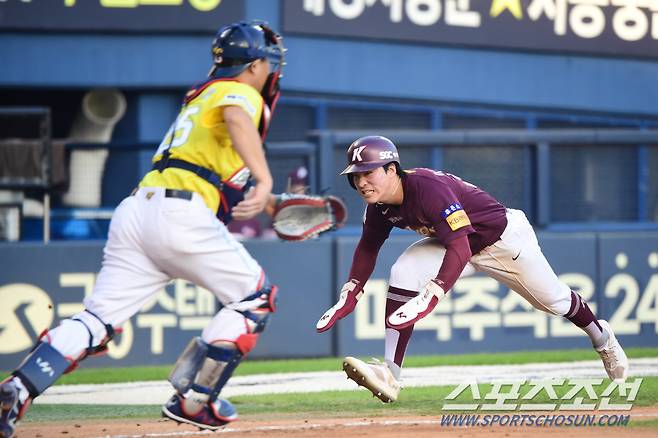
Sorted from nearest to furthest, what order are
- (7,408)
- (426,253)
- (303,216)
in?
(7,408), (426,253), (303,216)

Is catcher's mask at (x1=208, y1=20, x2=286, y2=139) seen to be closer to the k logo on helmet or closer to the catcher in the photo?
the catcher

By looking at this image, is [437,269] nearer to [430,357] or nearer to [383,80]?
[430,357]

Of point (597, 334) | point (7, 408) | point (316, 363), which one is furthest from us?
point (316, 363)

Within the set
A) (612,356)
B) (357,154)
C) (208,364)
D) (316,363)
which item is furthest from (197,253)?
(316,363)

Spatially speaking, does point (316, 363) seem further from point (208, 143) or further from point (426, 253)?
point (208, 143)

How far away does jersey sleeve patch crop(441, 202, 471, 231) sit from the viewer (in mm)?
6570

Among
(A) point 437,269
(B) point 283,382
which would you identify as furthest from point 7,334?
(A) point 437,269

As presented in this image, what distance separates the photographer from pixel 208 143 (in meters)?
5.89

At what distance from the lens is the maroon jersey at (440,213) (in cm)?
659

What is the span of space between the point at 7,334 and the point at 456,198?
495 centimetres

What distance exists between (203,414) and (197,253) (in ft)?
2.66

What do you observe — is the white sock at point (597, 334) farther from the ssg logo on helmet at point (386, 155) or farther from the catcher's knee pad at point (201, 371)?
the catcher's knee pad at point (201, 371)

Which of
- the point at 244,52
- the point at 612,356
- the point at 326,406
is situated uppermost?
the point at 244,52

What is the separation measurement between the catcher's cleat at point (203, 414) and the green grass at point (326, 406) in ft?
4.52
